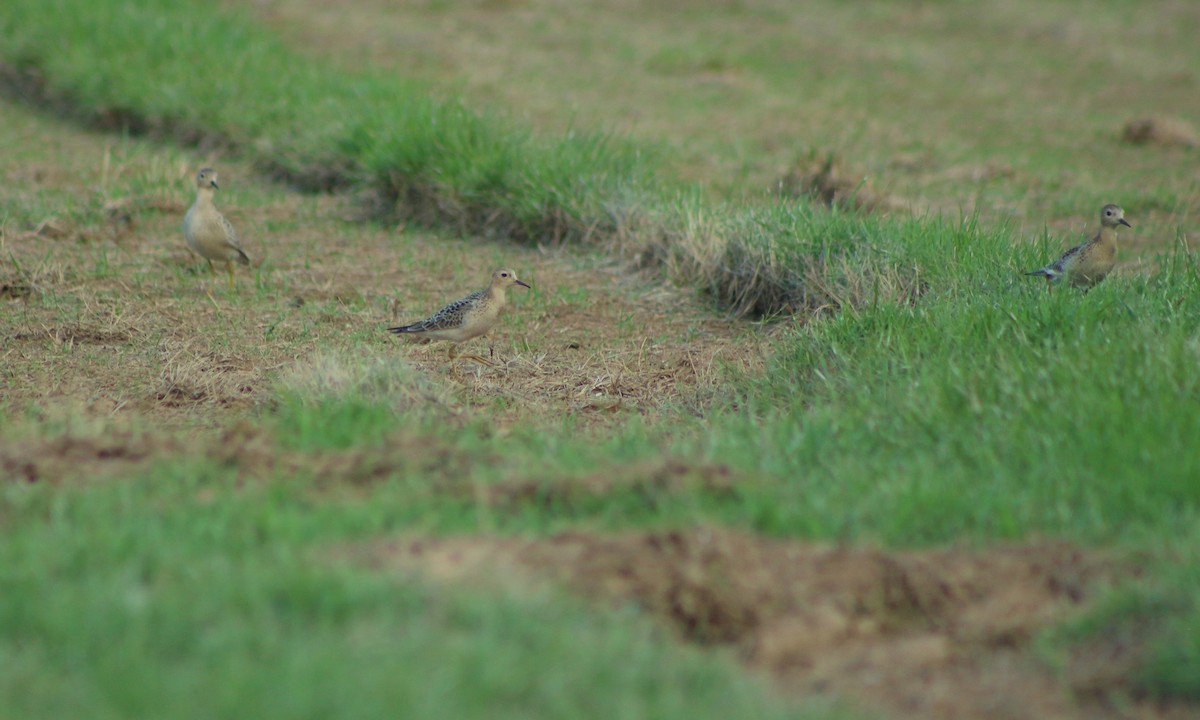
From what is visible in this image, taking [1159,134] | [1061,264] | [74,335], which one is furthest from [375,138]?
[1159,134]

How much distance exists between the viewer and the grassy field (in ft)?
12.2

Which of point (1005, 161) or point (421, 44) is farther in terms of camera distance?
point (421, 44)

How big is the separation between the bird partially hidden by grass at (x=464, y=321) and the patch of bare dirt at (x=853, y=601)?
3.21 m

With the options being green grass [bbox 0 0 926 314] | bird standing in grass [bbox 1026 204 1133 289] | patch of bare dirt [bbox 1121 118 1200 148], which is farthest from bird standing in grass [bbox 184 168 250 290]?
patch of bare dirt [bbox 1121 118 1200 148]

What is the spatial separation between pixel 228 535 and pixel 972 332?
3746mm

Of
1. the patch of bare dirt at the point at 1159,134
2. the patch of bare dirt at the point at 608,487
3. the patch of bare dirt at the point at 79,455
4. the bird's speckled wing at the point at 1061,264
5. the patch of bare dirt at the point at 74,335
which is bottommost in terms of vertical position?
the patch of bare dirt at the point at 74,335

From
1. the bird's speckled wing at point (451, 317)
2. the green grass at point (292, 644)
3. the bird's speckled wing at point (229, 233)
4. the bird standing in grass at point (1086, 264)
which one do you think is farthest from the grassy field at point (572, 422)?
the bird's speckled wing at point (229, 233)

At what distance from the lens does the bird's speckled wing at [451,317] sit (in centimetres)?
734

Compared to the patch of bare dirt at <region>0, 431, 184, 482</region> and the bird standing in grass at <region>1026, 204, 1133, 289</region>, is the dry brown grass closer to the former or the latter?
the patch of bare dirt at <region>0, 431, 184, 482</region>

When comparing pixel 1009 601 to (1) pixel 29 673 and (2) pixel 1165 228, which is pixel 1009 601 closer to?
(1) pixel 29 673

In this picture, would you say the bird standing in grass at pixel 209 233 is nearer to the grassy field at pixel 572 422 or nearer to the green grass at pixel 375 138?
the grassy field at pixel 572 422

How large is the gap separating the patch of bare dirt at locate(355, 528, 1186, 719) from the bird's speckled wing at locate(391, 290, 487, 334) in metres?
3.22

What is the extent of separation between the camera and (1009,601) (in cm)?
418

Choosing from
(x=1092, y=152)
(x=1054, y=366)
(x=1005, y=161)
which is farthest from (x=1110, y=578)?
(x=1092, y=152)
